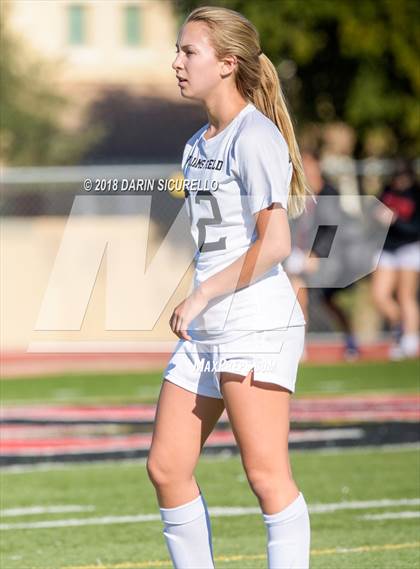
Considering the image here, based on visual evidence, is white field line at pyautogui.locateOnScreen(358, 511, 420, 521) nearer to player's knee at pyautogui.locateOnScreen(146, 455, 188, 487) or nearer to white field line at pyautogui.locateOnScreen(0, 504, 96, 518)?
white field line at pyautogui.locateOnScreen(0, 504, 96, 518)

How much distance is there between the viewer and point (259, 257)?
445 cm

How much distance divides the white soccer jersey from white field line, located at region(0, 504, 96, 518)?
3148 mm

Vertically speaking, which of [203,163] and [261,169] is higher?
[261,169]

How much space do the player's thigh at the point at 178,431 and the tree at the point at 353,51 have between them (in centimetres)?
1832

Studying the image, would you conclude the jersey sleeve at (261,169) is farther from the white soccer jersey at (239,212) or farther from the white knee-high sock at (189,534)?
the white knee-high sock at (189,534)

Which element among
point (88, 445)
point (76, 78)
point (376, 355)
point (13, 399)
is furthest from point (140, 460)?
point (76, 78)

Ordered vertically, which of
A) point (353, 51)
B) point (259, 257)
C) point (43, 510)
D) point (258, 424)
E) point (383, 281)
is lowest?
point (353, 51)

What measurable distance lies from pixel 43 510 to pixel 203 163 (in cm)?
338

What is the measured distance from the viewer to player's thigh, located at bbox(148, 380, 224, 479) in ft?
15.1

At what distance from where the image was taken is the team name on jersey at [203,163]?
4.59m

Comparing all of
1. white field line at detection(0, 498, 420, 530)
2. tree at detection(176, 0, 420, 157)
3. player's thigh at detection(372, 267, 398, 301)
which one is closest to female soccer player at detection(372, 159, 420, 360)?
player's thigh at detection(372, 267, 398, 301)

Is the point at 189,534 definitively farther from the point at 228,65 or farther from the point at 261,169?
the point at 228,65

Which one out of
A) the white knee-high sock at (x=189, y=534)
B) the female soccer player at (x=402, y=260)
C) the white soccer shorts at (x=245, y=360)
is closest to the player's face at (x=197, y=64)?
the white soccer shorts at (x=245, y=360)

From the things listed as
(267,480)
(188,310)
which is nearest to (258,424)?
(267,480)
